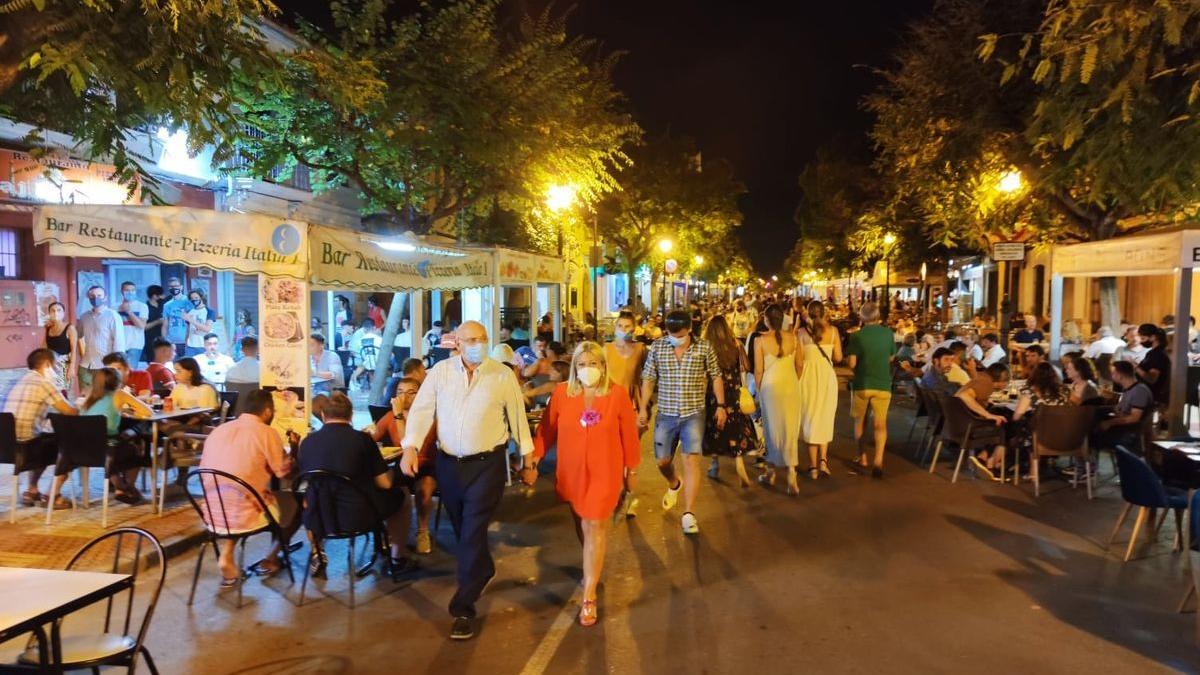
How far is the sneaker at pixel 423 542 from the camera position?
6.52 metres

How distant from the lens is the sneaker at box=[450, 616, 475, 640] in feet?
15.9

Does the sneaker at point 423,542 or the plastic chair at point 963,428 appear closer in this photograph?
the sneaker at point 423,542

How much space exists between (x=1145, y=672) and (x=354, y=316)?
2119 centimetres

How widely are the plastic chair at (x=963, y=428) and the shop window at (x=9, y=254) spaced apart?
43.0 feet

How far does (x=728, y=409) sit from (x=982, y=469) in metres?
3.55

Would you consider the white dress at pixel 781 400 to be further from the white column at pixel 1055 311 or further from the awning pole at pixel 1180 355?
the white column at pixel 1055 311

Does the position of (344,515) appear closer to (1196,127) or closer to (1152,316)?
(1196,127)

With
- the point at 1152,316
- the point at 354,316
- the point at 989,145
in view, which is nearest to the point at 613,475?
the point at 989,145

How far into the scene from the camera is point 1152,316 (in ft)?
73.0

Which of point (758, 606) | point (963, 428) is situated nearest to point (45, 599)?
point (758, 606)

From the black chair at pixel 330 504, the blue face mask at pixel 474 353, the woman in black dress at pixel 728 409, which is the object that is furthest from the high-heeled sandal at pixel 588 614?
the woman in black dress at pixel 728 409

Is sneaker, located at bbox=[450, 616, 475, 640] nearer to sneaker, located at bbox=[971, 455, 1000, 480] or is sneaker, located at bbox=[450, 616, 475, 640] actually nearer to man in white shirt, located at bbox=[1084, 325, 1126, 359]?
sneaker, located at bbox=[971, 455, 1000, 480]

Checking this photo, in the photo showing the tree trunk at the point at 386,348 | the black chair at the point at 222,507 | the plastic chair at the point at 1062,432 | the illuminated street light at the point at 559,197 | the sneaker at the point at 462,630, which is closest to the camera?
the sneaker at the point at 462,630

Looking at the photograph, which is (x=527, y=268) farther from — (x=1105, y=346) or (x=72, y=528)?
(x=1105, y=346)
